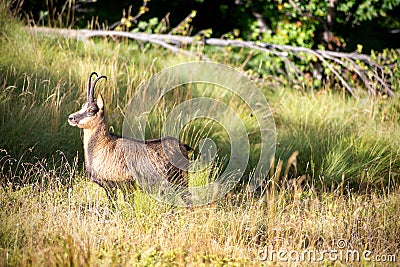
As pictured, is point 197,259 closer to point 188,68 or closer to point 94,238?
point 94,238

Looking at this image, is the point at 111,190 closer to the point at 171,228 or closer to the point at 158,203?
the point at 158,203

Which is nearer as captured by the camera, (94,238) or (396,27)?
(94,238)

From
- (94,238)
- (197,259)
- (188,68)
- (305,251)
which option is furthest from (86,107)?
(188,68)

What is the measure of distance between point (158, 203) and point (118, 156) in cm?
54

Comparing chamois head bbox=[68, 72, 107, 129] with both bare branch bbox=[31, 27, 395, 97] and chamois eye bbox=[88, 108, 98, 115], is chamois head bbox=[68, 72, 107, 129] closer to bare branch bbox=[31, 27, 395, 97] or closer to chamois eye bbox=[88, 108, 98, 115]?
chamois eye bbox=[88, 108, 98, 115]

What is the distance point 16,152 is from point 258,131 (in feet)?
9.46

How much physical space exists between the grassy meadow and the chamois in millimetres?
186

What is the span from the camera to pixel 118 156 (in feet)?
14.8

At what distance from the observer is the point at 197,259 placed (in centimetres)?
393

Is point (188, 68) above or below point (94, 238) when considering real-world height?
above

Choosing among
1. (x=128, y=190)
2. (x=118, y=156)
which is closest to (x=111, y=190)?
(x=128, y=190)

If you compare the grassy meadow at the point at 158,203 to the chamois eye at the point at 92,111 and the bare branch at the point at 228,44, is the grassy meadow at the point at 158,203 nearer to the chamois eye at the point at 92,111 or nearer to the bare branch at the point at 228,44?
the bare branch at the point at 228,44

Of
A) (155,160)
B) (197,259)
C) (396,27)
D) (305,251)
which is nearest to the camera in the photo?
(197,259)

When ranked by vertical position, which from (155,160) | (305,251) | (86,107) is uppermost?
(86,107)
